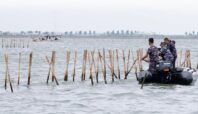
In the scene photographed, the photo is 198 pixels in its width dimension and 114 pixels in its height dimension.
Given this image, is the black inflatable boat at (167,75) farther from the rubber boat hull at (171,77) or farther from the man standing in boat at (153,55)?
the man standing in boat at (153,55)

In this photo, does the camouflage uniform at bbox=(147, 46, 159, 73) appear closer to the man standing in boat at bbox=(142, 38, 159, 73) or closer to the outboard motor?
the man standing in boat at bbox=(142, 38, 159, 73)

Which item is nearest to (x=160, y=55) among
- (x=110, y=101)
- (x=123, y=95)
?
(x=123, y=95)

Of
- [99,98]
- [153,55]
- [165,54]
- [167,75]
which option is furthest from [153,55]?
[99,98]

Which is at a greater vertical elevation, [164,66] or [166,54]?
[166,54]

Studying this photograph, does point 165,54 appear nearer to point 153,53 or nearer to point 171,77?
point 153,53

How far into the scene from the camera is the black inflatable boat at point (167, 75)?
25356mm

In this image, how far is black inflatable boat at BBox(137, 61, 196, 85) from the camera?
25.4m

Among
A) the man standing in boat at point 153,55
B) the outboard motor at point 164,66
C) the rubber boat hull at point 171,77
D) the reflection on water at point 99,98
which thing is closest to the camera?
the reflection on water at point 99,98

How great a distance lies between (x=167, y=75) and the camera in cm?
2569

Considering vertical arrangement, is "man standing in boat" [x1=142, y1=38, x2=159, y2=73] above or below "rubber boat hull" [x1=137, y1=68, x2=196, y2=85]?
above

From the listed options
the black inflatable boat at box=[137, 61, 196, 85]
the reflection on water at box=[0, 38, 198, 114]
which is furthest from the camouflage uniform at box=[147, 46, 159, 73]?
the reflection on water at box=[0, 38, 198, 114]

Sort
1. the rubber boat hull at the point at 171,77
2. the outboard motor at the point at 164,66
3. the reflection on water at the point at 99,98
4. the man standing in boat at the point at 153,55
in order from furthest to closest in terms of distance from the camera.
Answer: the rubber boat hull at the point at 171,77 → the man standing in boat at the point at 153,55 → the outboard motor at the point at 164,66 → the reflection on water at the point at 99,98

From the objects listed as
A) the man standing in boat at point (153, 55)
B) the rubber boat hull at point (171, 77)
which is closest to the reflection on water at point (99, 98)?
the rubber boat hull at point (171, 77)

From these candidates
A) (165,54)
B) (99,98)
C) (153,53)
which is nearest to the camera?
(99,98)
